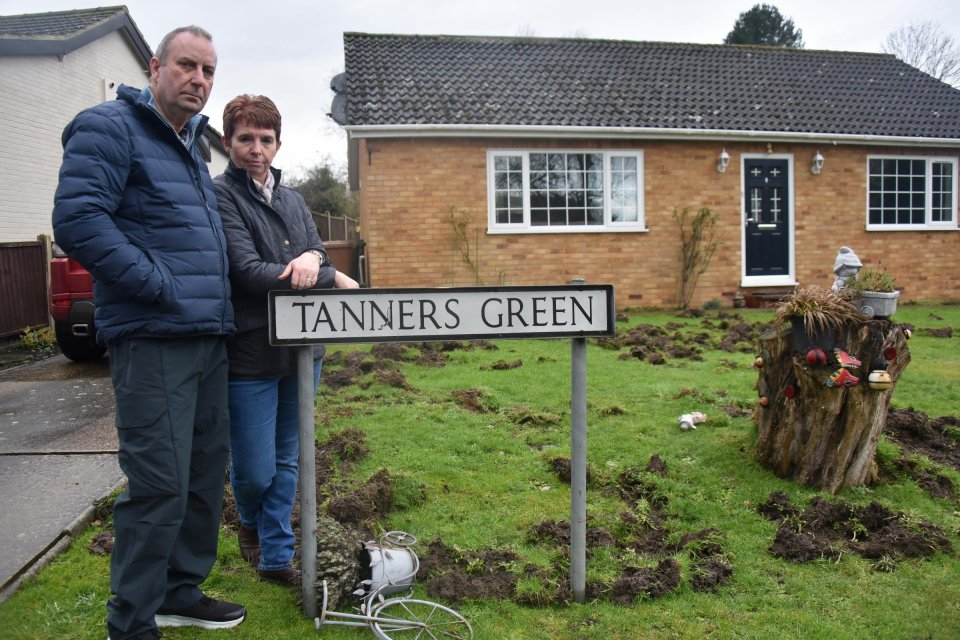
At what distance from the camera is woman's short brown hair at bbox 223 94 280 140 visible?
293 centimetres

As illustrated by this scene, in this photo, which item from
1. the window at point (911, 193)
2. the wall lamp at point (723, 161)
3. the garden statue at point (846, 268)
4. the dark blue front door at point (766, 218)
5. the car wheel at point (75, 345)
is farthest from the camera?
the window at point (911, 193)

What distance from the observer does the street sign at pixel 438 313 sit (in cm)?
284

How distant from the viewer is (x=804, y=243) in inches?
561

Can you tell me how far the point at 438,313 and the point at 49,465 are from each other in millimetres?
3135

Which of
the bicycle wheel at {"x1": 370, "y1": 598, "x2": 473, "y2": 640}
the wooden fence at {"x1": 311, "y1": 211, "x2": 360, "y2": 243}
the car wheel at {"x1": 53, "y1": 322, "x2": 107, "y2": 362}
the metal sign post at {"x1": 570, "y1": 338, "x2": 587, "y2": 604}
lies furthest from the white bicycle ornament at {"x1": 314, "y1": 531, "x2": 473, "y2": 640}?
the wooden fence at {"x1": 311, "y1": 211, "x2": 360, "y2": 243}

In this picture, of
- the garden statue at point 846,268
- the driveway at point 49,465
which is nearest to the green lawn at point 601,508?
the driveway at point 49,465

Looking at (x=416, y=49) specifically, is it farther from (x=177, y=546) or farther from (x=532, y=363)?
(x=177, y=546)

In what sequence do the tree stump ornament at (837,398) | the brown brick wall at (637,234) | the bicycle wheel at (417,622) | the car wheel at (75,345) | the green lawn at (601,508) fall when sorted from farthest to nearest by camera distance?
the brown brick wall at (637,234), the car wheel at (75,345), the tree stump ornament at (837,398), the green lawn at (601,508), the bicycle wheel at (417,622)

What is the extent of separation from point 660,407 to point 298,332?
3878mm

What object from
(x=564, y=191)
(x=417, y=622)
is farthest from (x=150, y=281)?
(x=564, y=191)

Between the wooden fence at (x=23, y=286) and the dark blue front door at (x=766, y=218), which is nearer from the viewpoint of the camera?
the wooden fence at (x=23, y=286)

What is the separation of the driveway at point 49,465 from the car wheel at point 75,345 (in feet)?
2.62

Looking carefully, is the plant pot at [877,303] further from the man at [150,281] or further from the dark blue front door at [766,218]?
the dark blue front door at [766,218]

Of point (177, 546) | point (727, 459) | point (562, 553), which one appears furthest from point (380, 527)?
point (727, 459)
